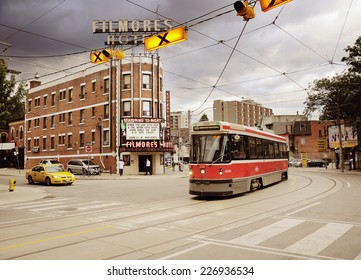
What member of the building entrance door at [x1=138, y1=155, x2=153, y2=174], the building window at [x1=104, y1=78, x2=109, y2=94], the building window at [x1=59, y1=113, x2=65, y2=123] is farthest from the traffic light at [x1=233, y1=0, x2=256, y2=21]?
the building window at [x1=59, y1=113, x2=65, y2=123]

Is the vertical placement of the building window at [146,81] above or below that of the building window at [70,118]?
above

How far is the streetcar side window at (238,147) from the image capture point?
1426cm

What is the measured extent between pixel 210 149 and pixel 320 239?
740 cm

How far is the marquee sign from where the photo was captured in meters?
40.5

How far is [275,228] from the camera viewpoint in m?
8.37

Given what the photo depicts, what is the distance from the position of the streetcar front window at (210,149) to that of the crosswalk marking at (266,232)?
5.07 metres

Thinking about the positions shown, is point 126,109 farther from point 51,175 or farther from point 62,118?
point 51,175

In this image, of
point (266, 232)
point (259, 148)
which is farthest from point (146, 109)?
point (266, 232)

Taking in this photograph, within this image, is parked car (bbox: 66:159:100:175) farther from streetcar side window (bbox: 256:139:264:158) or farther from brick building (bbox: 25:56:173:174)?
streetcar side window (bbox: 256:139:264:158)

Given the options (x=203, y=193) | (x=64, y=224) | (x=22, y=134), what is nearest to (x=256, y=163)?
(x=203, y=193)

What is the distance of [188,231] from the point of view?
8258 millimetres

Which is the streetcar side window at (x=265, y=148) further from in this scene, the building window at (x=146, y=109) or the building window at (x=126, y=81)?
the building window at (x=126, y=81)

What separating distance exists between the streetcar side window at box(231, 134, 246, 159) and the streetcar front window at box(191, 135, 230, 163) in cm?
38

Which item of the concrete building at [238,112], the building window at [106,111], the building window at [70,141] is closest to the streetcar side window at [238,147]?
the building window at [106,111]
